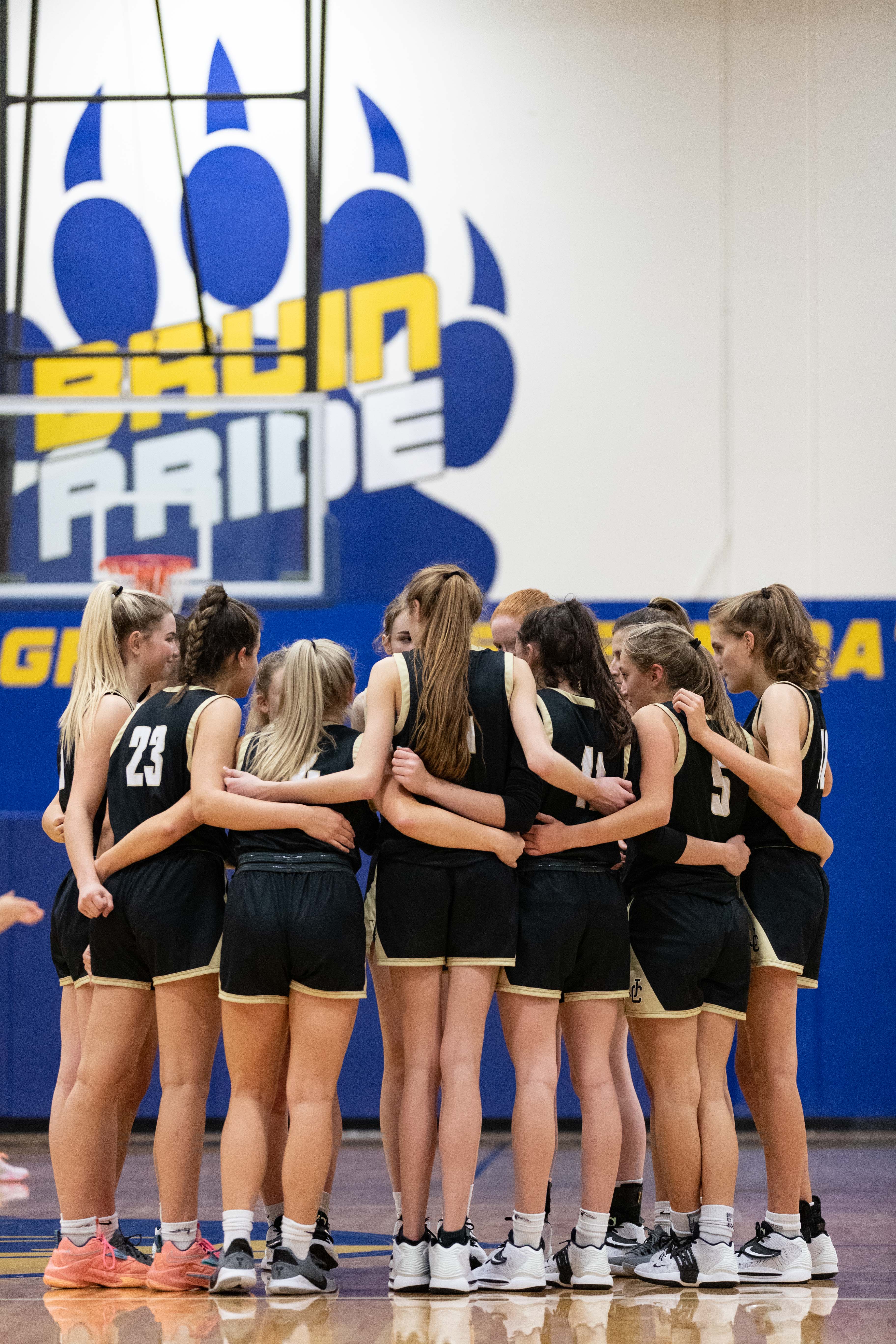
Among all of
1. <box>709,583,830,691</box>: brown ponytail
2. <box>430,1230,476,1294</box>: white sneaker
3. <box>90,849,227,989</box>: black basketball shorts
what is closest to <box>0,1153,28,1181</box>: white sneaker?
<box>90,849,227,989</box>: black basketball shorts

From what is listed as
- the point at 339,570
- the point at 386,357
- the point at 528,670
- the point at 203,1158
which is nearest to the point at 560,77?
the point at 386,357

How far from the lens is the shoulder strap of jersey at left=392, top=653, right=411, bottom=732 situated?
330cm

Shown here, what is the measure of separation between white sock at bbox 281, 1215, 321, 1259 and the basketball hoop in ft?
12.1

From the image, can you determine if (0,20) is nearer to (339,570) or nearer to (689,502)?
(339,570)

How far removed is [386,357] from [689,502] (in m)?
1.81

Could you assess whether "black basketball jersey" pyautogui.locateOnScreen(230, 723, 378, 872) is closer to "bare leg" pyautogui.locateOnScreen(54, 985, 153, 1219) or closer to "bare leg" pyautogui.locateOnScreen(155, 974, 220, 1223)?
"bare leg" pyautogui.locateOnScreen(155, 974, 220, 1223)

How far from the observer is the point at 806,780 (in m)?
3.61

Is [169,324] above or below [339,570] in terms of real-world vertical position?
above

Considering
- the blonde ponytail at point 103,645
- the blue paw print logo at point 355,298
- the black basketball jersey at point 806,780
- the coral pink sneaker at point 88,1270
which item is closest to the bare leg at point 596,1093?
the black basketball jersey at point 806,780

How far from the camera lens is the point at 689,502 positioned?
7.09 m

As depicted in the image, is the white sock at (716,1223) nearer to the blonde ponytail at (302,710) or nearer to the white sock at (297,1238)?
the white sock at (297,1238)

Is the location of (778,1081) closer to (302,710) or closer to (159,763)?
(302,710)

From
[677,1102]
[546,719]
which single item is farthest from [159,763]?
[677,1102]

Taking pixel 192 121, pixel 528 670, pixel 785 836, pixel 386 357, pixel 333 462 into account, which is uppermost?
pixel 192 121
